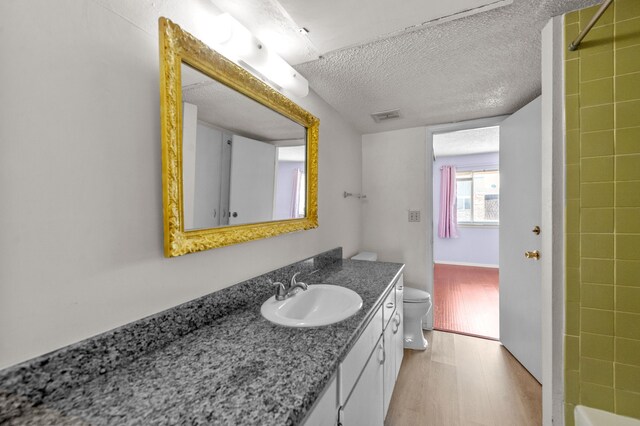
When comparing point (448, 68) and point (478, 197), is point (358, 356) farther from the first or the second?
point (478, 197)

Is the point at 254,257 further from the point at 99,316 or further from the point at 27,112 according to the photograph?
the point at 27,112

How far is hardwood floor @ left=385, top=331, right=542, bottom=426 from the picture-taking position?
148 centimetres

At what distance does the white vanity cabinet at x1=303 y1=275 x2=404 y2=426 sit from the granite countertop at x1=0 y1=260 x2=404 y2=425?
8 centimetres

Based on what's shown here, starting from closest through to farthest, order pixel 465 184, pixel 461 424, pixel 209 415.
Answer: pixel 209 415 → pixel 461 424 → pixel 465 184

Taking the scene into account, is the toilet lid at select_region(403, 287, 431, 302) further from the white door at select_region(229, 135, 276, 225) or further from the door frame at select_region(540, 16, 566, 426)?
the white door at select_region(229, 135, 276, 225)

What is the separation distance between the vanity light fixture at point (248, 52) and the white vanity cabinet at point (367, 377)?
120cm

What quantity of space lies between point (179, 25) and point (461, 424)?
2.33 meters

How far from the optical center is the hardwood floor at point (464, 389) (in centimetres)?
148

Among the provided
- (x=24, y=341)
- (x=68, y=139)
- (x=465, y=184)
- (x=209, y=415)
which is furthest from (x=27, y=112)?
(x=465, y=184)

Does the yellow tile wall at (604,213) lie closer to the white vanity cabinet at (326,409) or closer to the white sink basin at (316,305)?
the white sink basin at (316,305)

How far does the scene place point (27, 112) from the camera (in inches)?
21.1

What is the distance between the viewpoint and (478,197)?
16.4 feet

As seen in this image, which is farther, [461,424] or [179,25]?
[461,424]

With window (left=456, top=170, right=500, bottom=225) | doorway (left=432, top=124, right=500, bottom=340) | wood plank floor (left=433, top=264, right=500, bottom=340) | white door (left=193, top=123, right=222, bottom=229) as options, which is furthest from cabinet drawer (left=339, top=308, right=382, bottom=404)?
window (left=456, top=170, right=500, bottom=225)
